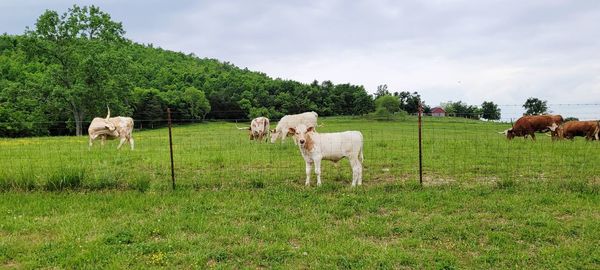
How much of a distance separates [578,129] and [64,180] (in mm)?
25217

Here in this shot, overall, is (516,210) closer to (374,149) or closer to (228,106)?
(374,149)

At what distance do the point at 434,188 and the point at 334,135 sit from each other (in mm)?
2549

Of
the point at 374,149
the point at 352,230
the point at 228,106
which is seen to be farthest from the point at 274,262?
the point at 228,106

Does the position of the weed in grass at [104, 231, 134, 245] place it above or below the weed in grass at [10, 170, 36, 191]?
below

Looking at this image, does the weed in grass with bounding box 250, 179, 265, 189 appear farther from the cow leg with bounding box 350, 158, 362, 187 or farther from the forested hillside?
the forested hillside

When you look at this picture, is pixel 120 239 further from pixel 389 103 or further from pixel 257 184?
pixel 389 103

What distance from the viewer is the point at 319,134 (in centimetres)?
1096

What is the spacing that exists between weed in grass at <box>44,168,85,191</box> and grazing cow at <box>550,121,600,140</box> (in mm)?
24150

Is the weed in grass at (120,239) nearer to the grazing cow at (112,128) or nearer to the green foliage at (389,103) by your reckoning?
the grazing cow at (112,128)

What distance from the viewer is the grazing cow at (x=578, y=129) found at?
953 inches

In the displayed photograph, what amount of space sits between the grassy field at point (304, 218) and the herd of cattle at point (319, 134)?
2.12 ft

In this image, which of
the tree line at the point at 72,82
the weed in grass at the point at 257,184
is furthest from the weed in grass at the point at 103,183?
the tree line at the point at 72,82

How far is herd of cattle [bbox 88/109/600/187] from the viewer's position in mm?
10672

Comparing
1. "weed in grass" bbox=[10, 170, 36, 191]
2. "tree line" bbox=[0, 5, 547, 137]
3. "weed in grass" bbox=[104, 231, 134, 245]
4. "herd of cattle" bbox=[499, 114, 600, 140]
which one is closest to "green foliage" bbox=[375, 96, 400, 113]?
"tree line" bbox=[0, 5, 547, 137]
